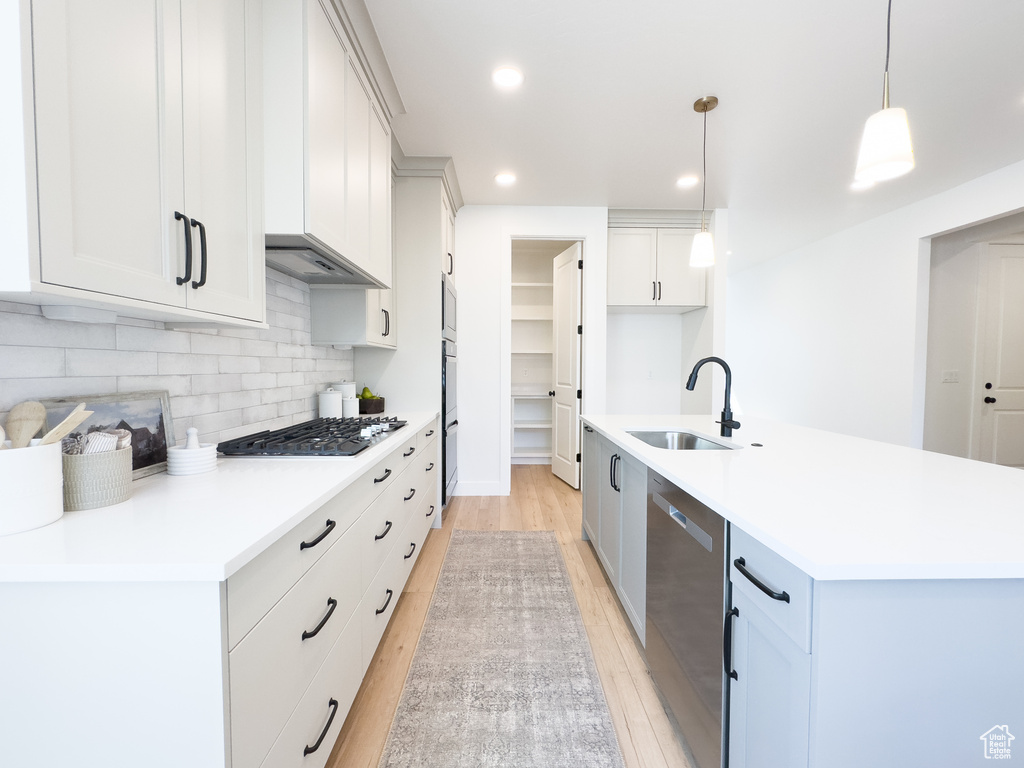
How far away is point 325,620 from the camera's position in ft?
3.92

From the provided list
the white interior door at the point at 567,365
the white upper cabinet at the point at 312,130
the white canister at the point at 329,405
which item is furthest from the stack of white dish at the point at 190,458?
the white interior door at the point at 567,365

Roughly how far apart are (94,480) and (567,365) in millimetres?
3836

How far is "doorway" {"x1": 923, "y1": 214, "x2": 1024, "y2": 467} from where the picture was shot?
14.7ft

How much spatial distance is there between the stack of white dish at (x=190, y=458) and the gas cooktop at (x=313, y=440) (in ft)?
0.61

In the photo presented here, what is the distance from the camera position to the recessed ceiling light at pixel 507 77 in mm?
2330

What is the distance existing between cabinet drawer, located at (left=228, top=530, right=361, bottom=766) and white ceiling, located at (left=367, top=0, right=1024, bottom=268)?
220cm

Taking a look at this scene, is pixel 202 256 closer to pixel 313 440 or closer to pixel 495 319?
pixel 313 440

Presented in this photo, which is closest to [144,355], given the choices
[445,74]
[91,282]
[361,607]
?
[91,282]

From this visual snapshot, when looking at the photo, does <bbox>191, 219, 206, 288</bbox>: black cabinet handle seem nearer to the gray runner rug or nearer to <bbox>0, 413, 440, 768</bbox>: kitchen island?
<bbox>0, 413, 440, 768</bbox>: kitchen island

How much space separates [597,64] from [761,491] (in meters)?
2.17

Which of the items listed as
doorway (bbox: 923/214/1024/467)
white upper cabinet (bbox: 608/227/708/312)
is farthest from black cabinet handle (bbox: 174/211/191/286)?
doorway (bbox: 923/214/1024/467)

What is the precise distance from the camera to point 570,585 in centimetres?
253

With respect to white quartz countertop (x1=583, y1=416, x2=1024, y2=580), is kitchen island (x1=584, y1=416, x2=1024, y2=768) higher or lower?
lower

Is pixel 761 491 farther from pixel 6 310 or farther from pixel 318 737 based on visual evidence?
pixel 6 310
